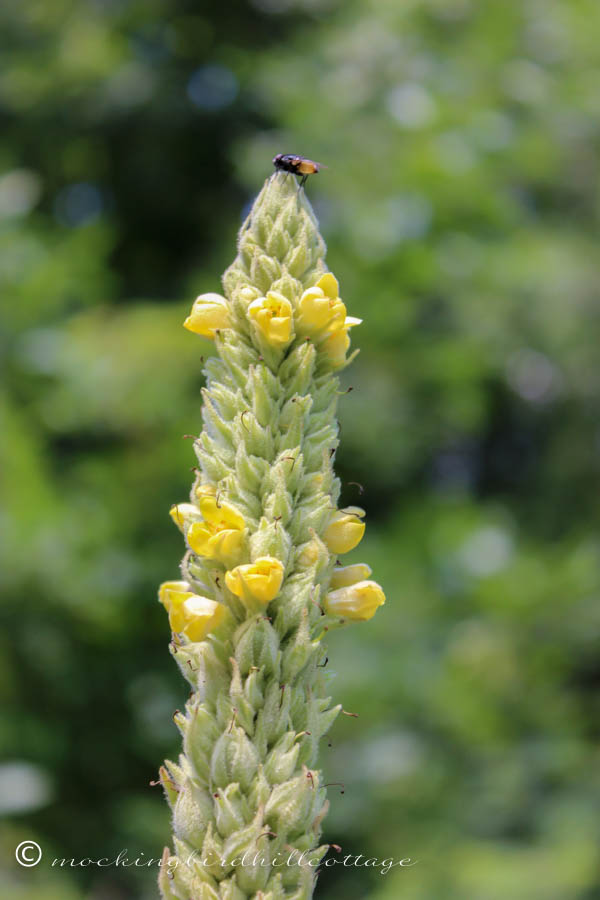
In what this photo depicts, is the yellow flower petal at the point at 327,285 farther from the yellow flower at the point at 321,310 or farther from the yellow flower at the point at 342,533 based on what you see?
the yellow flower at the point at 342,533

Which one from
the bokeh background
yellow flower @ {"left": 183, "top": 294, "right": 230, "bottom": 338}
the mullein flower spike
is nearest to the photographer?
the mullein flower spike

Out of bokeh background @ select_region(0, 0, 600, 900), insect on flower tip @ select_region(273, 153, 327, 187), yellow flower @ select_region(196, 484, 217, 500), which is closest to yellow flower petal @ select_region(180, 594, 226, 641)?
yellow flower @ select_region(196, 484, 217, 500)

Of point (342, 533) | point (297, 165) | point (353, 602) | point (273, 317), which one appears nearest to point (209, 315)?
point (273, 317)

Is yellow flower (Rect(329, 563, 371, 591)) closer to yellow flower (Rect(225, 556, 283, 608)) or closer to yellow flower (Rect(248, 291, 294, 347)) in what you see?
yellow flower (Rect(225, 556, 283, 608))

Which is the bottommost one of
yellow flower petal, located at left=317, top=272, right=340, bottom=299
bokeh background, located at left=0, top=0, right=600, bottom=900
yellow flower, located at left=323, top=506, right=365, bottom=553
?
yellow flower, located at left=323, top=506, right=365, bottom=553

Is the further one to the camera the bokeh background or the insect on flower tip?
the bokeh background

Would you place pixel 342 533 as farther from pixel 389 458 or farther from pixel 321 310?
pixel 389 458
